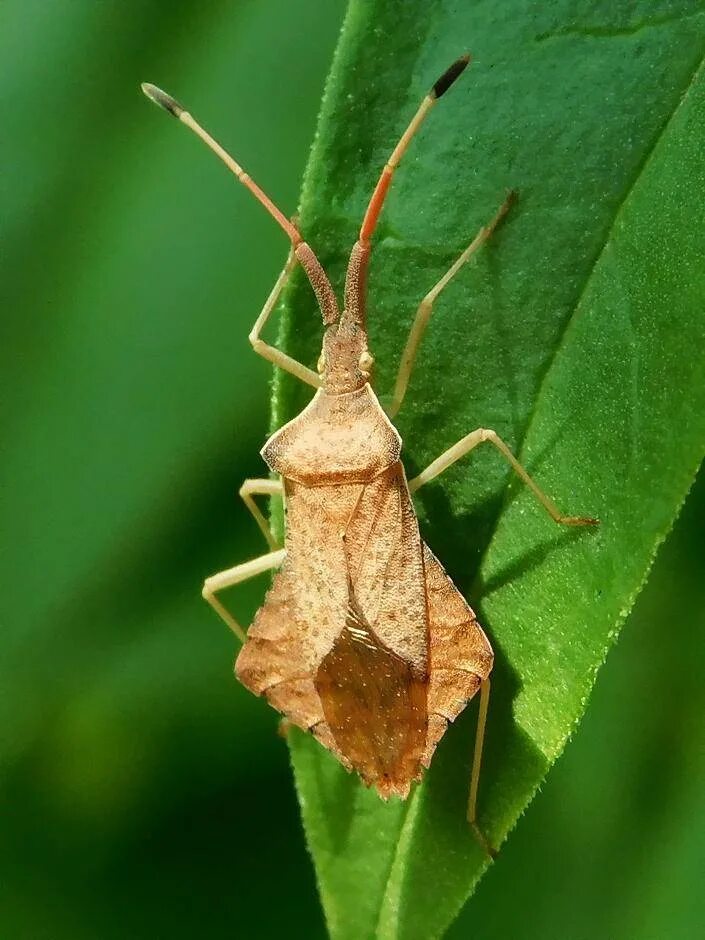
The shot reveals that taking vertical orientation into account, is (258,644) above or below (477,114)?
below

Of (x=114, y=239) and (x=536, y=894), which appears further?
(x=114, y=239)

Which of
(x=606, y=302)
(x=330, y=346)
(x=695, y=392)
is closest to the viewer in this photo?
(x=695, y=392)

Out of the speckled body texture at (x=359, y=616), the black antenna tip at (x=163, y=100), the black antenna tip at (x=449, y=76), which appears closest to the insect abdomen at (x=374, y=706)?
the speckled body texture at (x=359, y=616)

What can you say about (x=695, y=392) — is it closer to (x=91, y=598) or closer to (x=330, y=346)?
(x=330, y=346)

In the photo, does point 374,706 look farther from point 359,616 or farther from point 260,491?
point 260,491

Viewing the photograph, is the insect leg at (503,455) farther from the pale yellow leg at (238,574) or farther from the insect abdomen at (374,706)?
the pale yellow leg at (238,574)

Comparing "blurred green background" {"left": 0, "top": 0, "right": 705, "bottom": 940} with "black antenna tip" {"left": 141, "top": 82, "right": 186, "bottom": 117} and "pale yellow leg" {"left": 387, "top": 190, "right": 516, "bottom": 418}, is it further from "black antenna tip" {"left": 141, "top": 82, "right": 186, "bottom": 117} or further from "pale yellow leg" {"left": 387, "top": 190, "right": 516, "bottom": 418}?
"pale yellow leg" {"left": 387, "top": 190, "right": 516, "bottom": 418}

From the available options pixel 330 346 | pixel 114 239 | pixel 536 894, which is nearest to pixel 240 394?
pixel 114 239
